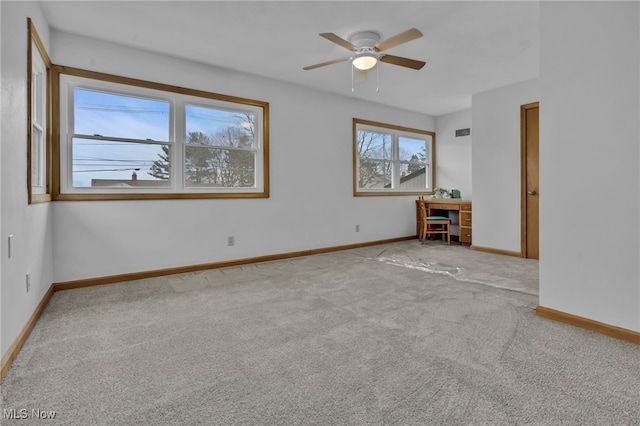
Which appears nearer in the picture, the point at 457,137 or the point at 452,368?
the point at 452,368

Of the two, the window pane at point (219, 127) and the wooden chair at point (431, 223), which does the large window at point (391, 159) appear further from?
the window pane at point (219, 127)

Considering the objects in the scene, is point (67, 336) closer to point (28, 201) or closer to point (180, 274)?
point (28, 201)

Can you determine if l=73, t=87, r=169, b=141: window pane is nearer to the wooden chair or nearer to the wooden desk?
the wooden chair

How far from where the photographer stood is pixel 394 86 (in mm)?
5047

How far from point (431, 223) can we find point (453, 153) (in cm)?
161

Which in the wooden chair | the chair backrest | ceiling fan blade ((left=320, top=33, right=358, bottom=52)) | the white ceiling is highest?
the white ceiling

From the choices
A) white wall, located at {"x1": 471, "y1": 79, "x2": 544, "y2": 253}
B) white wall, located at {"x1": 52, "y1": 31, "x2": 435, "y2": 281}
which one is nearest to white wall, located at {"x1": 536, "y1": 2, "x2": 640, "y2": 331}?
white wall, located at {"x1": 471, "y1": 79, "x2": 544, "y2": 253}

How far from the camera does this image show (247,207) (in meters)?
4.57

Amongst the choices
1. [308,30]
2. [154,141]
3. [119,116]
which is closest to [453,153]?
[308,30]

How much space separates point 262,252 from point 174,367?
289 cm

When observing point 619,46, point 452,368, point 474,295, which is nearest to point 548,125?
point 619,46

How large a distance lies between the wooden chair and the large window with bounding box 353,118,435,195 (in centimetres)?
49

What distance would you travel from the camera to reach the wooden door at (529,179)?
477 centimetres

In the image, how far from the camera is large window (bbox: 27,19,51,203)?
279cm
